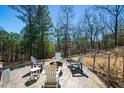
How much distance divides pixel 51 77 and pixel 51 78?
1.0 inches

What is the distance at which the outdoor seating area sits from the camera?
7.18 m

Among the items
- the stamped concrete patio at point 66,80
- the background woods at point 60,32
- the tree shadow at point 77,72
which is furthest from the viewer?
the background woods at point 60,32

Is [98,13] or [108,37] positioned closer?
[98,13]

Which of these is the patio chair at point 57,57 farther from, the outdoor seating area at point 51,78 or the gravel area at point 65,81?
the gravel area at point 65,81

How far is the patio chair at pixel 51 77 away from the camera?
7138 millimetres

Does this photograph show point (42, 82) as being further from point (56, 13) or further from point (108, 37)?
point (108, 37)

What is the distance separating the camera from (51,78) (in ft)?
23.6

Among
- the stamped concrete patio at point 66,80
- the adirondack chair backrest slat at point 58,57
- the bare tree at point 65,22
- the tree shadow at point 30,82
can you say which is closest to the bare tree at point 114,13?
the bare tree at point 65,22

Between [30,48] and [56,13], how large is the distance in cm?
184

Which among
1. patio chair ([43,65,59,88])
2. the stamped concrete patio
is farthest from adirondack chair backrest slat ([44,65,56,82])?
the stamped concrete patio

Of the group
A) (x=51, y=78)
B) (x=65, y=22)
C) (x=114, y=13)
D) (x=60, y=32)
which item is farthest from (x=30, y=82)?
(x=114, y=13)

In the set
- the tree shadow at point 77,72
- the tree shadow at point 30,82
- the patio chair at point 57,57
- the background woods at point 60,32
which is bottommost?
the tree shadow at point 30,82
